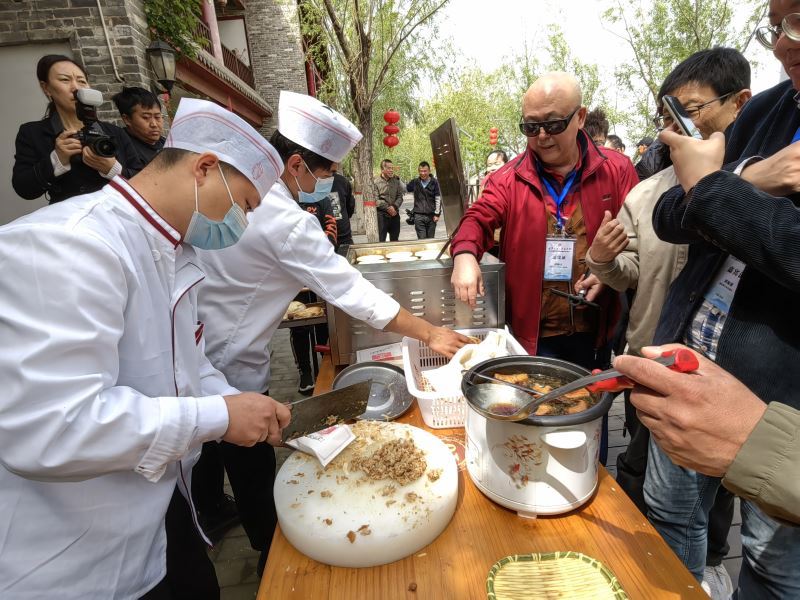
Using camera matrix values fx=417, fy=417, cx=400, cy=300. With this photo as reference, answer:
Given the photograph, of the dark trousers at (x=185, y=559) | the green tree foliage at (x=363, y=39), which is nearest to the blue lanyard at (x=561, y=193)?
the dark trousers at (x=185, y=559)

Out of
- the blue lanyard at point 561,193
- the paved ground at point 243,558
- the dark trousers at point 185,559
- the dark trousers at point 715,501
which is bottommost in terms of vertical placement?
the paved ground at point 243,558

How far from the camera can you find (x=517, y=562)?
1.10 meters

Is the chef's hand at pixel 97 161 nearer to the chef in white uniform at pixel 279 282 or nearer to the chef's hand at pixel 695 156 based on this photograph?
the chef in white uniform at pixel 279 282

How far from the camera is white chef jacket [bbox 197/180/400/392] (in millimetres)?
1780

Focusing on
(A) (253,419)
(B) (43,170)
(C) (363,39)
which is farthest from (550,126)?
(C) (363,39)

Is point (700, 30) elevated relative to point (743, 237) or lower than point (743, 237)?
elevated

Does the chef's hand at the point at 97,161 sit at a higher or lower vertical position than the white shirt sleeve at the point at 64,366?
higher

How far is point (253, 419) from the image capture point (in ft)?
4.04

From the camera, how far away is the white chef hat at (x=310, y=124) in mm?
2186

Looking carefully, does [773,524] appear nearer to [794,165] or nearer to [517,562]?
[517,562]

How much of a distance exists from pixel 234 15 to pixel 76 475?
54.1 feet

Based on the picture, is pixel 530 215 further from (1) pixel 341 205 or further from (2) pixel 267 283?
(1) pixel 341 205

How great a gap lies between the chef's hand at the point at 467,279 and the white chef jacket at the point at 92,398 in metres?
1.14


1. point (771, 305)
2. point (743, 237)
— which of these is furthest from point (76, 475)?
point (771, 305)
